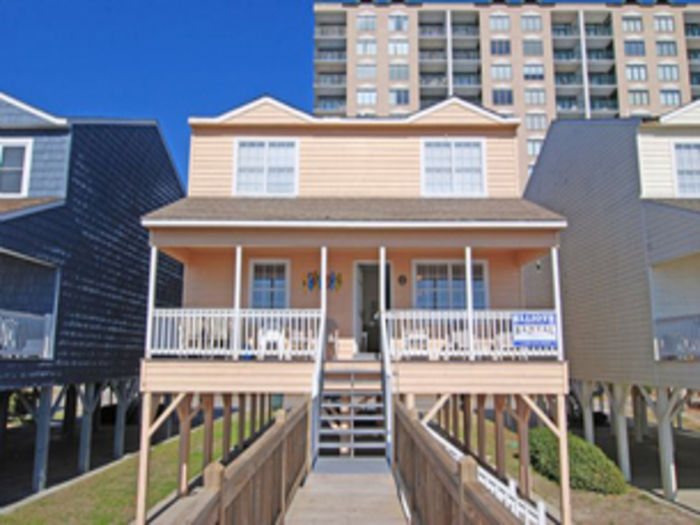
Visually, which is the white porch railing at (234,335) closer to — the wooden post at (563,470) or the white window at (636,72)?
the wooden post at (563,470)

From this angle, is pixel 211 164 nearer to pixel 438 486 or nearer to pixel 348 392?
pixel 348 392

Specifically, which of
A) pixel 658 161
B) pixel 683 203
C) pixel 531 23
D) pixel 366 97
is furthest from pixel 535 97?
pixel 683 203

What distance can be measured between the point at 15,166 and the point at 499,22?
47387mm

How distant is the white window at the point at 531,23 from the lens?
51.9 metres

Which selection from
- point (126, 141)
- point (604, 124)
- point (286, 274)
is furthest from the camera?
point (126, 141)

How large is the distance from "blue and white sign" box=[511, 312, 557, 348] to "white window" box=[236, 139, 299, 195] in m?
6.35

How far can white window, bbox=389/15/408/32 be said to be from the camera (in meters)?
53.2

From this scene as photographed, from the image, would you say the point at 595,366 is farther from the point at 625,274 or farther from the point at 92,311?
the point at 92,311

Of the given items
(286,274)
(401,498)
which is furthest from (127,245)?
(401,498)

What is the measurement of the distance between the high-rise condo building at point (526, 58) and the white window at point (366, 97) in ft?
0.30

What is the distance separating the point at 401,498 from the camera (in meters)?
6.66

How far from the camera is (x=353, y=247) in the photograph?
1185 cm

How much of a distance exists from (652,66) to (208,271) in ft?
168

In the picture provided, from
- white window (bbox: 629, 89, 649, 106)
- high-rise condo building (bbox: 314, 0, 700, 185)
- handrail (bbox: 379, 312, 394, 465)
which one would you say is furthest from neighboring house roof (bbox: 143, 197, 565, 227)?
white window (bbox: 629, 89, 649, 106)
